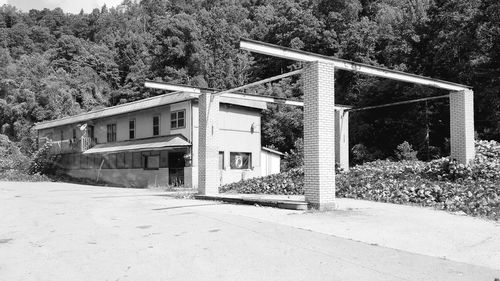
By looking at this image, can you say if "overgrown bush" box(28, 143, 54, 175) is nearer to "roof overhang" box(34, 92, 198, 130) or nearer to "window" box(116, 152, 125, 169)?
"roof overhang" box(34, 92, 198, 130)

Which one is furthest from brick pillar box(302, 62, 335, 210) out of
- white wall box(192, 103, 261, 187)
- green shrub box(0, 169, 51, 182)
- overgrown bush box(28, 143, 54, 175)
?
overgrown bush box(28, 143, 54, 175)

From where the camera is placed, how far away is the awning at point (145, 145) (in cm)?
2797

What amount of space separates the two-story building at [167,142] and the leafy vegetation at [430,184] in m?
6.93

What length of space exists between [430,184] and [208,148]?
27.5ft

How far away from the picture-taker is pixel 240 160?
30.2 metres

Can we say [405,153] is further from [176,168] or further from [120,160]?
[120,160]

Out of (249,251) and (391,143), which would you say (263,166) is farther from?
(249,251)

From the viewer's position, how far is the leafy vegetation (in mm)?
13594

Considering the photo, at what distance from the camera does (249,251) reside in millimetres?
7883

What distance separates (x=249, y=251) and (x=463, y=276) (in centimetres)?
328

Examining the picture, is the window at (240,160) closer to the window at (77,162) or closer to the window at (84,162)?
the window at (84,162)

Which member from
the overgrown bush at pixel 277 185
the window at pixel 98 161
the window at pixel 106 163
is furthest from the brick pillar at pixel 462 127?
the window at pixel 98 161

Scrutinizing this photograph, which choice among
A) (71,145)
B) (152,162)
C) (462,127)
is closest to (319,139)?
(462,127)

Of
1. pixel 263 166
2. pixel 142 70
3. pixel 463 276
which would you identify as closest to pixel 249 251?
pixel 463 276
